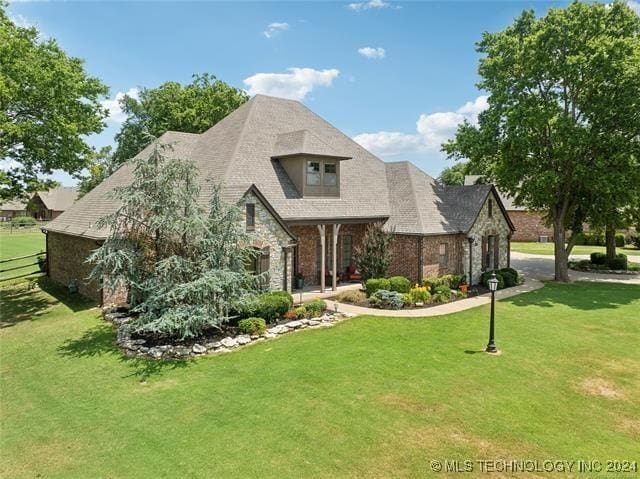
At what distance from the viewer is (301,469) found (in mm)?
7625

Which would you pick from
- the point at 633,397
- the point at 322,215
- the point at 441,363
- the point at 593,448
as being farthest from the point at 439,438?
the point at 322,215

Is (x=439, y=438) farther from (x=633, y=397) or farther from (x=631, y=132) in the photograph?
(x=631, y=132)

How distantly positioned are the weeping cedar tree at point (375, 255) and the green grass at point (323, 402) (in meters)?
5.73

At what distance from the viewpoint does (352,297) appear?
20156mm

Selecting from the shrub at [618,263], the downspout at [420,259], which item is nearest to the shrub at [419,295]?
the downspout at [420,259]

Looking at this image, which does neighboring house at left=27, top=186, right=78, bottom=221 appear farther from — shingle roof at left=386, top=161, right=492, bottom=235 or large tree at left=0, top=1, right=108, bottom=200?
shingle roof at left=386, top=161, right=492, bottom=235

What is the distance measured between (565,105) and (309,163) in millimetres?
15540

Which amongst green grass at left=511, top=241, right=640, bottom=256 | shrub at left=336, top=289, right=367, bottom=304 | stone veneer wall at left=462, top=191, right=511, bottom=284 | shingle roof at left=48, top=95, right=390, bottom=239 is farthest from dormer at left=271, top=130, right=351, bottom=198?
green grass at left=511, top=241, right=640, bottom=256

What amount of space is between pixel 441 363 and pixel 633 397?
4751 millimetres

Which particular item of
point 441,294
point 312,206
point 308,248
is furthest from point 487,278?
point 312,206

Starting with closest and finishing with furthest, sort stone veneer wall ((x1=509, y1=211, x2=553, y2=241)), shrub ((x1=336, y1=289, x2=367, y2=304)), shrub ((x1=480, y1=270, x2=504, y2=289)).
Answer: shrub ((x1=336, y1=289, x2=367, y2=304)) < shrub ((x1=480, y1=270, x2=504, y2=289)) < stone veneer wall ((x1=509, y1=211, x2=553, y2=241))

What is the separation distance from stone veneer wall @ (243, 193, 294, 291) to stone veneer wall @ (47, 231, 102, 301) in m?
7.00

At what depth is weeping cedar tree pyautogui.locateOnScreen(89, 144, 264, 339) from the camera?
44.7 ft

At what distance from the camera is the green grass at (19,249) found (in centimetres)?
2978
